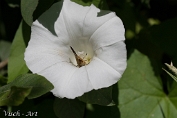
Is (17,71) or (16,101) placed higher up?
(16,101)

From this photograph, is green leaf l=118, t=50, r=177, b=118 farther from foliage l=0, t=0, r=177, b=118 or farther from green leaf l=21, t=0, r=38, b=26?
green leaf l=21, t=0, r=38, b=26

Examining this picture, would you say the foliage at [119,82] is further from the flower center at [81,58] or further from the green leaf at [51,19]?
the flower center at [81,58]

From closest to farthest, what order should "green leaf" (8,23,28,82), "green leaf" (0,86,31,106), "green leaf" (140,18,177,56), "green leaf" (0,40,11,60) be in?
"green leaf" (0,86,31,106) → "green leaf" (8,23,28,82) → "green leaf" (140,18,177,56) → "green leaf" (0,40,11,60)

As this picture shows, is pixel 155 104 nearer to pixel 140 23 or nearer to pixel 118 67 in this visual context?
pixel 118 67

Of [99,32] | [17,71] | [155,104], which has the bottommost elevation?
[155,104]

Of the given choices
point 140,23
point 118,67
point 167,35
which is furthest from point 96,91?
point 140,23

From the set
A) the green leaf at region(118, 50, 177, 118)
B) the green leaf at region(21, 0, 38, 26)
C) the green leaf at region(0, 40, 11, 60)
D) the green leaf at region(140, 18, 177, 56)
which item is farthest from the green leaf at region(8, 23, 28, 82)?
the green leaf at region(140, 18, 177, 56)

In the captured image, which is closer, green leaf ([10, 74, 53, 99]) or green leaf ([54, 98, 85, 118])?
green leaf ([10, 74, 53, 99])

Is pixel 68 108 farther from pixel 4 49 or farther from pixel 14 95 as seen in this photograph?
pixel 4 49
